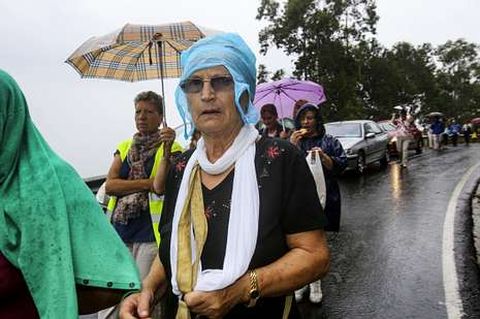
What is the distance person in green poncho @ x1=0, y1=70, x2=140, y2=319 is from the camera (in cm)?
143

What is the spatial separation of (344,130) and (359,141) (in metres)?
0.92

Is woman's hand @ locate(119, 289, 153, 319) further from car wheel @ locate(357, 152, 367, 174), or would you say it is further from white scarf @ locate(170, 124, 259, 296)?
car wheel @ locate(357, 152, 367, 174)

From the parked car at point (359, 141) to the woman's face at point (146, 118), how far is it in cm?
1055

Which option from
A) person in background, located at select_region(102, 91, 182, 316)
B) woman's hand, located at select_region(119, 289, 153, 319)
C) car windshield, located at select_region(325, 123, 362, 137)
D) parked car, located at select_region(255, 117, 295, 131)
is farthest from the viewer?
car windshield, located at select_region(325, 123, 362, 137)

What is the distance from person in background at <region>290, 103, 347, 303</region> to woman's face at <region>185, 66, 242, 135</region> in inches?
121

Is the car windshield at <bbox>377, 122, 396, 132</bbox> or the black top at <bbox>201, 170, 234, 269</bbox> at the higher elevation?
the black top at <bbox>201, 170, 234, 269</bbox>

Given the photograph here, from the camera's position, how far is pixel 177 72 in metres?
4.47

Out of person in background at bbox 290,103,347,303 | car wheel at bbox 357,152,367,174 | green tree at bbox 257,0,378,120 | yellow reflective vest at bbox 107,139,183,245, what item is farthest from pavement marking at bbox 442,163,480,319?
green tree at bbox 257,0,378,120

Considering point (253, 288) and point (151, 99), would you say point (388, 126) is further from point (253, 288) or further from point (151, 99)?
point (253, 288)

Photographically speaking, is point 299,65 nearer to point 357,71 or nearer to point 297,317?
point 357,71

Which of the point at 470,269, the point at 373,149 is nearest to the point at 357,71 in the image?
the point at 373,149

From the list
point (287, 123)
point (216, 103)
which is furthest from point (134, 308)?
point (287, 123)

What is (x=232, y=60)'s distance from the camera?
1.86 meters

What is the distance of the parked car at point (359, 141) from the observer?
14070mm
